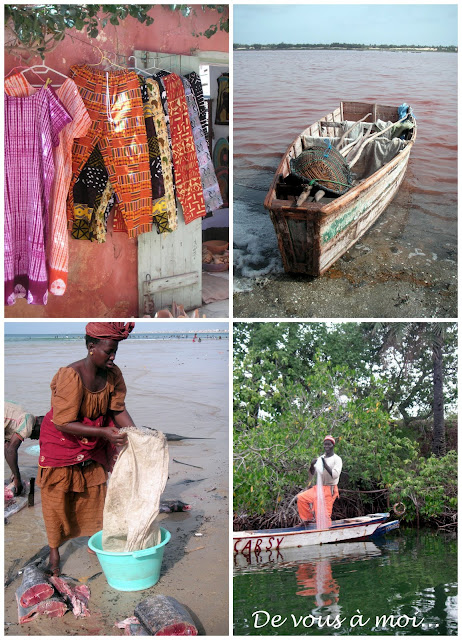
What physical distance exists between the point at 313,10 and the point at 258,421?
2340 millimetres

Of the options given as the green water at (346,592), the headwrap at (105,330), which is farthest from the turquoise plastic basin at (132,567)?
the headwrap at (105,330)

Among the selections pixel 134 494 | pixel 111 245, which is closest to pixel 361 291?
pixel 111 245

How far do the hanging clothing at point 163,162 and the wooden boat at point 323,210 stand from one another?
0.58m

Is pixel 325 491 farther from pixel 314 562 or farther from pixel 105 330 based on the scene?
pixel 105 330

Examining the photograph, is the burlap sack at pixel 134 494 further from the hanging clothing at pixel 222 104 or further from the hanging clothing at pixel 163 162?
the hanging clothing at pixel 222 104

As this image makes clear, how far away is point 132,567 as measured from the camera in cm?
293

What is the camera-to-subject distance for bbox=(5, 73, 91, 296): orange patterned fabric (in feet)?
10.4

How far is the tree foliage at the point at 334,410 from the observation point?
11.2 ft

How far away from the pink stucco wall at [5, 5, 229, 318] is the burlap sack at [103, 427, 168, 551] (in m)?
1.17

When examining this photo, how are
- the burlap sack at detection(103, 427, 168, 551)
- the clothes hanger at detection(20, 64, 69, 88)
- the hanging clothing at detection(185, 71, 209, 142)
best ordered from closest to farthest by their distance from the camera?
1. the burlap sack at detection(103, 427, 168, 551)
2. the clothes hanger at detection(20, 64, 69, 88)
3. the hanging clothing at detection(185, 71, 209, 142)

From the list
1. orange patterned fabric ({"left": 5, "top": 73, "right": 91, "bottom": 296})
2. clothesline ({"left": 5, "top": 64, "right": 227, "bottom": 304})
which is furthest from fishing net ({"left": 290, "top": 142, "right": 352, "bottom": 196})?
orange patterned fabric ({"left": 5, "top": 73, "right": 91, "bottom": 296})

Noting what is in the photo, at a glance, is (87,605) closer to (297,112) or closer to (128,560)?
(128,560)

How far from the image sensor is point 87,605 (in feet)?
9.64

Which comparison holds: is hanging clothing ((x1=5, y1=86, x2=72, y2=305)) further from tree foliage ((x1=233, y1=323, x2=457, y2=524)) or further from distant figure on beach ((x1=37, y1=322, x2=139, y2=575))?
tree foliage ((x1=233, y1=323, x2=457, y2=524))
